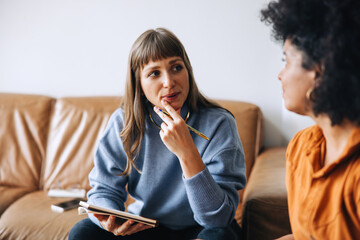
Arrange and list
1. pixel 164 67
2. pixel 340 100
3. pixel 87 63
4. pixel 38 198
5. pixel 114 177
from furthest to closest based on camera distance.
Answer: pixel 87 63 → pixel 38 198 → pixel 114 177 → pixel 164 67 → pixel 340 100

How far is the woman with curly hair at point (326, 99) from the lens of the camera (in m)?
0.69

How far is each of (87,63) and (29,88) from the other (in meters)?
0.45

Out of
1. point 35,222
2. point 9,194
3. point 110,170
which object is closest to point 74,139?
point 9,194

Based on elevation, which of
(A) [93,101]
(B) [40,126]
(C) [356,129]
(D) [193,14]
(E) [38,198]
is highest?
(D) [193,14]

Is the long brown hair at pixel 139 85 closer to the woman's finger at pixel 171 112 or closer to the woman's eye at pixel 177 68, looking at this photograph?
the woman's eye at pixel 177 68

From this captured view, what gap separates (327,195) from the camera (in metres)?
0.79

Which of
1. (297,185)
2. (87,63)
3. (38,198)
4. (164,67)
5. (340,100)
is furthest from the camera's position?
(87,63)

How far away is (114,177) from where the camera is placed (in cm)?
137

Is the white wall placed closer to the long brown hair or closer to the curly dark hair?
the long brown hair

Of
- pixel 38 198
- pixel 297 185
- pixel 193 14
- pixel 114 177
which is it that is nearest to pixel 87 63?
pixel 193 14

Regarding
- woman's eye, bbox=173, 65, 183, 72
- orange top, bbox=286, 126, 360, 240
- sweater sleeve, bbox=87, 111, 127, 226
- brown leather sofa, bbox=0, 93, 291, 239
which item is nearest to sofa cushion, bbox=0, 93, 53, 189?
brown leather sofa, bbox=0, 93, 291, 239

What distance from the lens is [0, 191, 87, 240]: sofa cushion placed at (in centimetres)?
153

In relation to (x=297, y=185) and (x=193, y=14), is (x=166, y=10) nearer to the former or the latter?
(x=193, y=14)

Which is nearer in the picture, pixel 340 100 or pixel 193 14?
pixel 340 100
